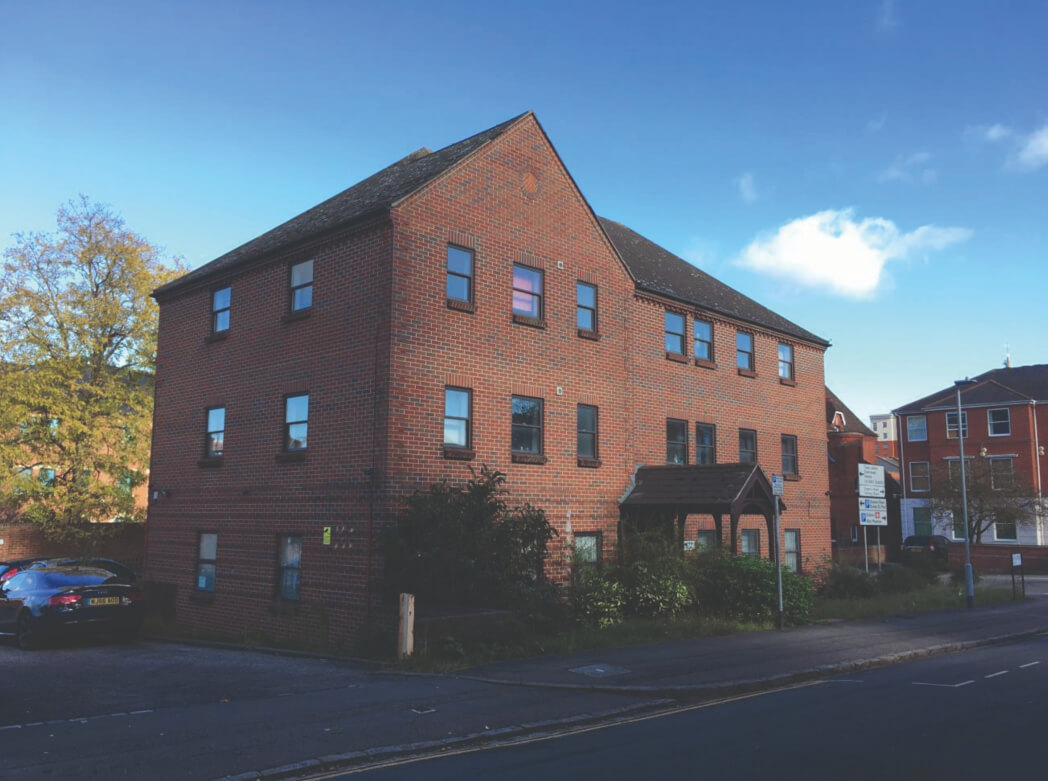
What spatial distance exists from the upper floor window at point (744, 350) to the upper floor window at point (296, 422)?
13.3 meters

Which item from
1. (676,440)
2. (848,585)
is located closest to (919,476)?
(848,585)

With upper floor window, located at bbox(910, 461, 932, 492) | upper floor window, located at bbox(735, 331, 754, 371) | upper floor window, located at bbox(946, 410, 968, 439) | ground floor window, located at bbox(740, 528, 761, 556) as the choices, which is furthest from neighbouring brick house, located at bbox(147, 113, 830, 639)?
upper floor window, located at bbox(910, 461, 932, 492)

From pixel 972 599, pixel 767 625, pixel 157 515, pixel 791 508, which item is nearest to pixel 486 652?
pixel 767 625

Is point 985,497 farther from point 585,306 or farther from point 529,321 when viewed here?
point 529,321

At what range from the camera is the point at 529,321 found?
1895cm

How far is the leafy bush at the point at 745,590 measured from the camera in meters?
18.6

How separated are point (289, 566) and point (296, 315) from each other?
5368mm

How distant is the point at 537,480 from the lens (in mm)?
18609

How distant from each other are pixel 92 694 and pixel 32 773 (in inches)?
168

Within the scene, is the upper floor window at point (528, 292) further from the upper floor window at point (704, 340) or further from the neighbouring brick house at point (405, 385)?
the upper floor window at point (704, 340)

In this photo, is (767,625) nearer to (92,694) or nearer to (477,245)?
(477,245)

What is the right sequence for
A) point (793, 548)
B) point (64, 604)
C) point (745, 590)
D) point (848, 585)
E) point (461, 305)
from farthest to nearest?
1. point (793, 548)
2. point (848, 585)
3. point (745, 590)
4. point (461, 305)
5. point (64, 604)

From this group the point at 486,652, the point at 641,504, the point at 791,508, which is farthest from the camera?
the point at 791,508

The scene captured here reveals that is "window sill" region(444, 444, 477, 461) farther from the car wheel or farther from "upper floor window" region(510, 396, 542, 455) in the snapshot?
the car wheel
